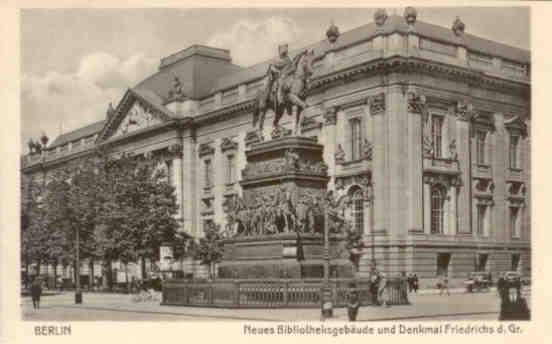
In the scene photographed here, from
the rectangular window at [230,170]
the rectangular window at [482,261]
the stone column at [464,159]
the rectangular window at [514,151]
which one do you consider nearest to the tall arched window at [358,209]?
the stone column at [464,159]

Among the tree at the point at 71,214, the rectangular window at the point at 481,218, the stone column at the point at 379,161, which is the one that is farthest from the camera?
the rectangular window at the point at 481,218

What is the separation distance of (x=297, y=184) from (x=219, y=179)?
4014 cm

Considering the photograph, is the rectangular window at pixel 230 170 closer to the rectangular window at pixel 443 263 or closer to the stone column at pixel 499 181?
the stone column at pixel 499 181

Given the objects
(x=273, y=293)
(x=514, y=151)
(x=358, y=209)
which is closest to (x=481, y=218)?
(x=514, y=151)

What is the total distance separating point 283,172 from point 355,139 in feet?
89.9

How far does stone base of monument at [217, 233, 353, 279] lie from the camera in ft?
82.8

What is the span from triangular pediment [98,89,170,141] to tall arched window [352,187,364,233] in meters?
22.2

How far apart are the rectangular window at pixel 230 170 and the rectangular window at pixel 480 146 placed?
711 inches

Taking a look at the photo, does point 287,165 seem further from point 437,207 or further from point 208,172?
point 208,172

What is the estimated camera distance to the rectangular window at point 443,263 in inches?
1923

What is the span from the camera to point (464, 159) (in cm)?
5166

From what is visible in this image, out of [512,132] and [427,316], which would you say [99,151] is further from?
[427,316]

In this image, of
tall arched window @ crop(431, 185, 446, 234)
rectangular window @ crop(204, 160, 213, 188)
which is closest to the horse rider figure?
tall arched window @ crop(431, 185, 446, 234)
